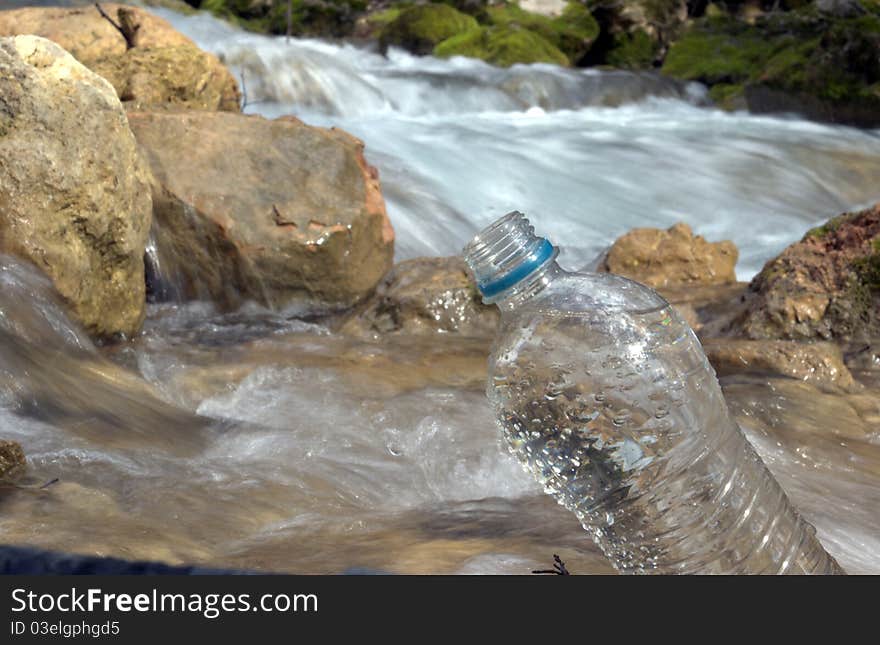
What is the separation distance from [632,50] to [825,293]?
51.4 ft

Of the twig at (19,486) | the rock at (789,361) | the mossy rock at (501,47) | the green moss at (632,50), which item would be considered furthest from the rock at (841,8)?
the twig at (19,486)

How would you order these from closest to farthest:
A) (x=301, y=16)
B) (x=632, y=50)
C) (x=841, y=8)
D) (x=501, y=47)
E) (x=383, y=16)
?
1. (x=841, y=8)
2. (x=501, y=47)
3. (x=632, y=50)
4. (x=301, y=16)
5. (x=383, y=16)

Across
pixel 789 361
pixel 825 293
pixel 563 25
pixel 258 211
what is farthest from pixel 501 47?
pixel 789 361

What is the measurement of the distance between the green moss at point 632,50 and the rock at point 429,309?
14.9m

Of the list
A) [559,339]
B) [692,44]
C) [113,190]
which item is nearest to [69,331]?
[113,190]

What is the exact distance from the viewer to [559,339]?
2.20 m

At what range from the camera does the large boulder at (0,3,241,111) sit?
6527 millimetres

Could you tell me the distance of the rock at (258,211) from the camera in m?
5.68

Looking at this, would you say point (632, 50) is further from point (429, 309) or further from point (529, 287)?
point (529, 287)

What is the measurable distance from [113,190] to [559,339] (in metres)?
2.91

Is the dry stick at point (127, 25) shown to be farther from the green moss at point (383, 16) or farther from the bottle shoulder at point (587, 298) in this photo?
the green moss at point (383, 16)

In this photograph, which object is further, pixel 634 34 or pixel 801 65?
pixel 634 34

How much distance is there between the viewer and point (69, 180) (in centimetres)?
434

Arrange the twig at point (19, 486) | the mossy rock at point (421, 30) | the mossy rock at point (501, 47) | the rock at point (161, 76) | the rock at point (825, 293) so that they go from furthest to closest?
the mossy rock at point (421, 30), the mossy rock at point (501, 47), the rock at point (161, 76), the rock at point (825, 293), the twig at point (19, 486)
